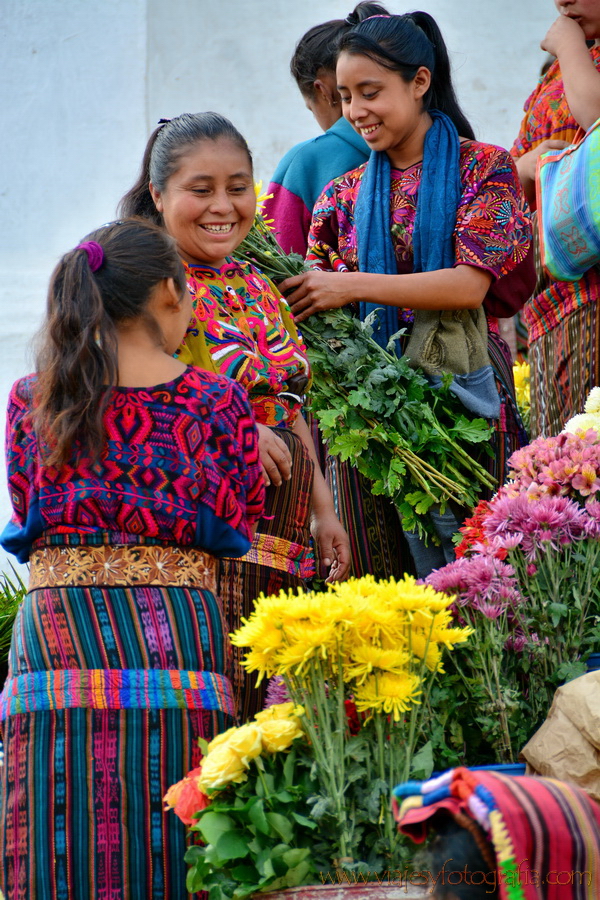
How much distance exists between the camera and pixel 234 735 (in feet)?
6.07

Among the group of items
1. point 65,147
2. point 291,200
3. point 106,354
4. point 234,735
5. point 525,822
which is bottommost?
point 525,822

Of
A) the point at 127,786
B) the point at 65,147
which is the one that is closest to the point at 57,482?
the point at 127,786

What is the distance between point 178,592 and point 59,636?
24 cm

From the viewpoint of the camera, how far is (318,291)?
3348 millimetres

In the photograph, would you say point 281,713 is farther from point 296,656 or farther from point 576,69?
point 576,69

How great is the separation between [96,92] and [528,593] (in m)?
4.03

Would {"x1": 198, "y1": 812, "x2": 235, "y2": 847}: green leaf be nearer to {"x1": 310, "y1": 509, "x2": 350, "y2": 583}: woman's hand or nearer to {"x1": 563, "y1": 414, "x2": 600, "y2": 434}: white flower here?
{"x1": 310, "y1": 509, "x2": 350, "y2": 583}: woman's hand

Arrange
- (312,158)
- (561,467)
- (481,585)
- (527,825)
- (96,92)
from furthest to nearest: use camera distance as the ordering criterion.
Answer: (96,92) < (312,158) < (561,467) < (481,585) < (527,825)

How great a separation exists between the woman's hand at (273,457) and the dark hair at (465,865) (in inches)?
52.9

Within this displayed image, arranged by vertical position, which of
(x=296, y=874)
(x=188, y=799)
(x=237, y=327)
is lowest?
(x=296, y=874)

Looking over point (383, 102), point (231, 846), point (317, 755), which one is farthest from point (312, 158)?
point (231, 846)

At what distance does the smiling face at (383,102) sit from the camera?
3.47 m

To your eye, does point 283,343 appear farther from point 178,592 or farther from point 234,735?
point 234,735

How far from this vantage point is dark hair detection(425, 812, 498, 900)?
4.75 ft
